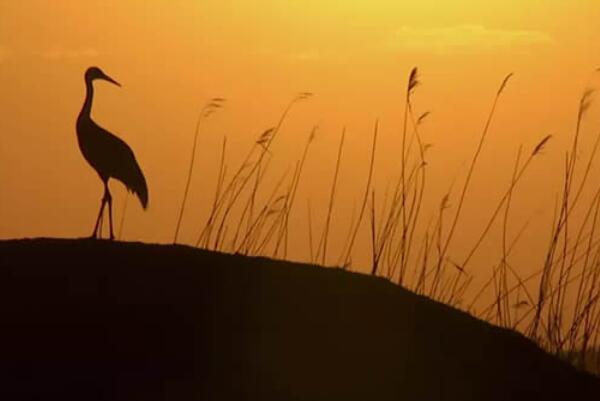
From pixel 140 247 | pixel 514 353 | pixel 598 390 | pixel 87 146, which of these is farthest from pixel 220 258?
pixel 87 146

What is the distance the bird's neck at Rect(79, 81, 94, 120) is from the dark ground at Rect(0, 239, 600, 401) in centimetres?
317

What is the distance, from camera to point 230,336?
518 cm

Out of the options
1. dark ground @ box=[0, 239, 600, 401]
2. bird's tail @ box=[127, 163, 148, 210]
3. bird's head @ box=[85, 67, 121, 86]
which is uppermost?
bird's head @ box=[85, 67, 121, 86]

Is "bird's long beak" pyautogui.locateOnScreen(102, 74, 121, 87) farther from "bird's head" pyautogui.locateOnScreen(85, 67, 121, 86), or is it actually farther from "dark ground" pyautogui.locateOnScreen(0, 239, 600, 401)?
"dark ground" pyautogui.locateOnScreen(0, 239, 600, 401)

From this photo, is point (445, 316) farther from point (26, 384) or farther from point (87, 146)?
point (87, 146)

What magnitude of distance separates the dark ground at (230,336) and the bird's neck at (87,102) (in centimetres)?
317

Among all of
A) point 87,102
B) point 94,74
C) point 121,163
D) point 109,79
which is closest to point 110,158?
point 121,163

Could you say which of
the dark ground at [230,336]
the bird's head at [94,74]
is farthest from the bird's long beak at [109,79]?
the dark ground at [230,336]

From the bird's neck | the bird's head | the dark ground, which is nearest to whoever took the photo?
the dark ground

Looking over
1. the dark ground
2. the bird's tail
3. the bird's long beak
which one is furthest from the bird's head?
the dark ground

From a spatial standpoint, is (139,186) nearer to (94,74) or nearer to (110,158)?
(110,158)

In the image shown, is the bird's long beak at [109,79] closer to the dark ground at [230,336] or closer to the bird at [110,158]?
the bird at [110,158]

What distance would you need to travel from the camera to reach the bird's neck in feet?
29.3

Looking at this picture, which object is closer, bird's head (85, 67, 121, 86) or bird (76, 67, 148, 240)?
bird (76, 67, 148, 240)
